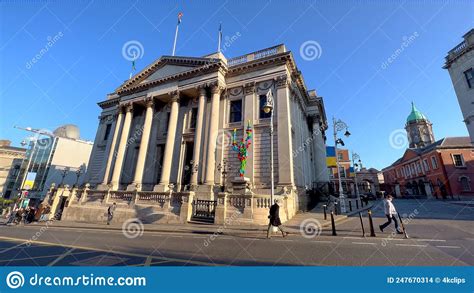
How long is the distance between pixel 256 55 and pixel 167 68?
1175 cm

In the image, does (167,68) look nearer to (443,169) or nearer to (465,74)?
(465,74)

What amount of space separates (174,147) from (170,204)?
9.88 metres

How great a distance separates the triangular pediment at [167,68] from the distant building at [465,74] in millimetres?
32024

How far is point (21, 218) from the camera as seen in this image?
1930cm

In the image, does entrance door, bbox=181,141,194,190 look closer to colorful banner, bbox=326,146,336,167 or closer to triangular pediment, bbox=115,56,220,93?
triangular pediment, bbox=115,56,220,93

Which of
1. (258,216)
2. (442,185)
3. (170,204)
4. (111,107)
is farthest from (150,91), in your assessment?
(442,185)

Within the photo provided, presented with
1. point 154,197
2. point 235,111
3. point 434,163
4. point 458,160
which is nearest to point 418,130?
point 434,163

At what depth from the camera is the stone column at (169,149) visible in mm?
20505

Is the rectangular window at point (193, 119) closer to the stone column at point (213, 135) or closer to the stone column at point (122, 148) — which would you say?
the stone column at point (213, 135)

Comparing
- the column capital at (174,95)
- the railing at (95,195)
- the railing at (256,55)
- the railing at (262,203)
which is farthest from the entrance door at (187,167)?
the railing at (256,55)

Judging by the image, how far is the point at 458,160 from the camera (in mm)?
38281

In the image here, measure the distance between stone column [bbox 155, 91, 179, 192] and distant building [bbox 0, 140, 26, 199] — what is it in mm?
63035

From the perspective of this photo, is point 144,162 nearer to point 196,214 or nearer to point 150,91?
point 150,91

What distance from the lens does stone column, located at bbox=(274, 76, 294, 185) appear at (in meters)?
18.6
